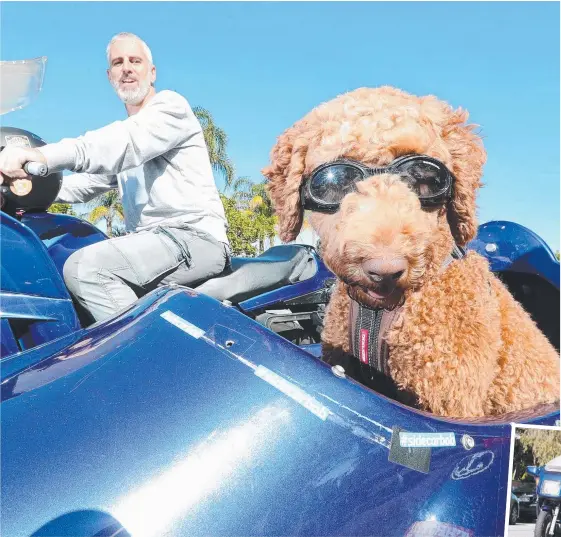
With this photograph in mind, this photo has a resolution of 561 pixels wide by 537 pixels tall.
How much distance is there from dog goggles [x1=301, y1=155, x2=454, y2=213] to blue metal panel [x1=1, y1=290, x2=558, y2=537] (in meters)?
0.34

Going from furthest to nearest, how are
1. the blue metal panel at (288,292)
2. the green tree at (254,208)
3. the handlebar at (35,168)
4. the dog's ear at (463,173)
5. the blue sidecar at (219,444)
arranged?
the green tree at (254,208) < the blue metal panel at (288,292) < the handlebar at (35,168) < the dog's ear at (463,173) < the blue sidecar at (219,444)

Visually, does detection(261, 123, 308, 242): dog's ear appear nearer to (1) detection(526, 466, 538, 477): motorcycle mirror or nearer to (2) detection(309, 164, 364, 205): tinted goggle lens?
(2) detection(309, 164, 364, 205): tinted goggle lens

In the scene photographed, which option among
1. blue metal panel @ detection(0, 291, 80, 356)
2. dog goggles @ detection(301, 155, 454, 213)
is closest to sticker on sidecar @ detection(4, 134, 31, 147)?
blue metal panel @ detection(0, 291, 80, 356)

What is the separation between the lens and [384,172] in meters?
1.17

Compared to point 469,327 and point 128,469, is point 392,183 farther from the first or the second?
point 128,469

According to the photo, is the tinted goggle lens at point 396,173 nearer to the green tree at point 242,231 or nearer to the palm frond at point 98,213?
the green tree at point 242,231

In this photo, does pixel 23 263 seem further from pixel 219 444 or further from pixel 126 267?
pixel 219 444

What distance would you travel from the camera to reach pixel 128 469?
0.87 metres

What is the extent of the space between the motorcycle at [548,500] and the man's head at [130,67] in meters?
2.22

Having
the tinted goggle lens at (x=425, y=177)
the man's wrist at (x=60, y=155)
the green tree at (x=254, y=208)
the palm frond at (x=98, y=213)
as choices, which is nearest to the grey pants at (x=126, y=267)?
the man's wrist at (x=60, y=155)

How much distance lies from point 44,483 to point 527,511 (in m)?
0.83

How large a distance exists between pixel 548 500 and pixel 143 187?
6.52 feet

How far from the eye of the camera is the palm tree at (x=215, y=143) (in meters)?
19.2

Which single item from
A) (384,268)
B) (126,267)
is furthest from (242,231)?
(384,268)
